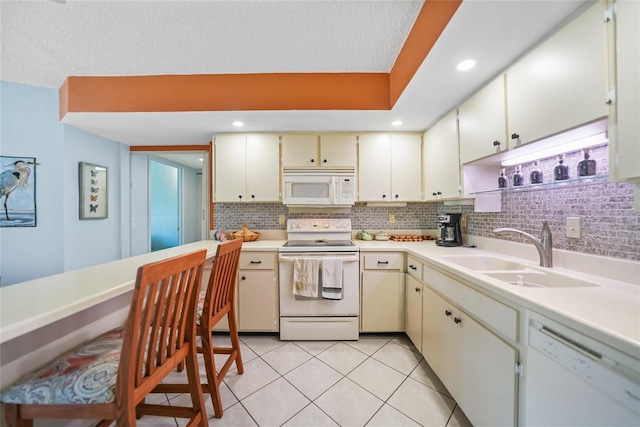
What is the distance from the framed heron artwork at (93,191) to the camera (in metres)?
2.47

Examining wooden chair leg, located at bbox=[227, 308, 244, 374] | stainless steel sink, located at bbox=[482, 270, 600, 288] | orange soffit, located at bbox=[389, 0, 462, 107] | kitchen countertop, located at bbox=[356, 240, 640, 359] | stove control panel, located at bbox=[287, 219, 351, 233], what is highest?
orange soffit, located at bbox=[389, 0, 462, 107]

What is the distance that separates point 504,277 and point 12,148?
14.0 ft

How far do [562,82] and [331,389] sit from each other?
6.97 ft

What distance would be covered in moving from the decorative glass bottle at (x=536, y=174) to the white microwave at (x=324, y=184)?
4.56 ft

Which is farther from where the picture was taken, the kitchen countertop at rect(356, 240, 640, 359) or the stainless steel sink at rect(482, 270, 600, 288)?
the stainless steel sink at rect(482, 270, 600, 288)

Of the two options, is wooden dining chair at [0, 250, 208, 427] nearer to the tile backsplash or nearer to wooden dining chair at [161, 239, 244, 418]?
wooden dining chair at [161, 239, 244, 418]

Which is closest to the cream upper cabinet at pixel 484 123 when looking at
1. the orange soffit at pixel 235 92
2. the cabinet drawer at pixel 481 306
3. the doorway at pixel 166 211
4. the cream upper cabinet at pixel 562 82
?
the cream upper cabinet at pixel 562 82

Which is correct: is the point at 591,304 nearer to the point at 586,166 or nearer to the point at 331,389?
the point at 586,166

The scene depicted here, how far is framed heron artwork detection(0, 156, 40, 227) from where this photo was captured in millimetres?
2139

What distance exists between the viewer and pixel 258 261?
84.3 inches

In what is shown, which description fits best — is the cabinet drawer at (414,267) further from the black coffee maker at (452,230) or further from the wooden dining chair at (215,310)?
the wooden dining chair at (215,310)

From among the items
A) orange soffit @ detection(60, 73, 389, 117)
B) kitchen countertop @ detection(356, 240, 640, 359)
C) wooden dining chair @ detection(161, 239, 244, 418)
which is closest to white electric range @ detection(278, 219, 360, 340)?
wooden dining chair @ detection(161, 239, 244, 418)

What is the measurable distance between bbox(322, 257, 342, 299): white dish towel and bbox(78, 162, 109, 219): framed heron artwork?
9.03 ft

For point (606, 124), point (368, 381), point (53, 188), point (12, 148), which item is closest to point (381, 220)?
point (368, 381)
